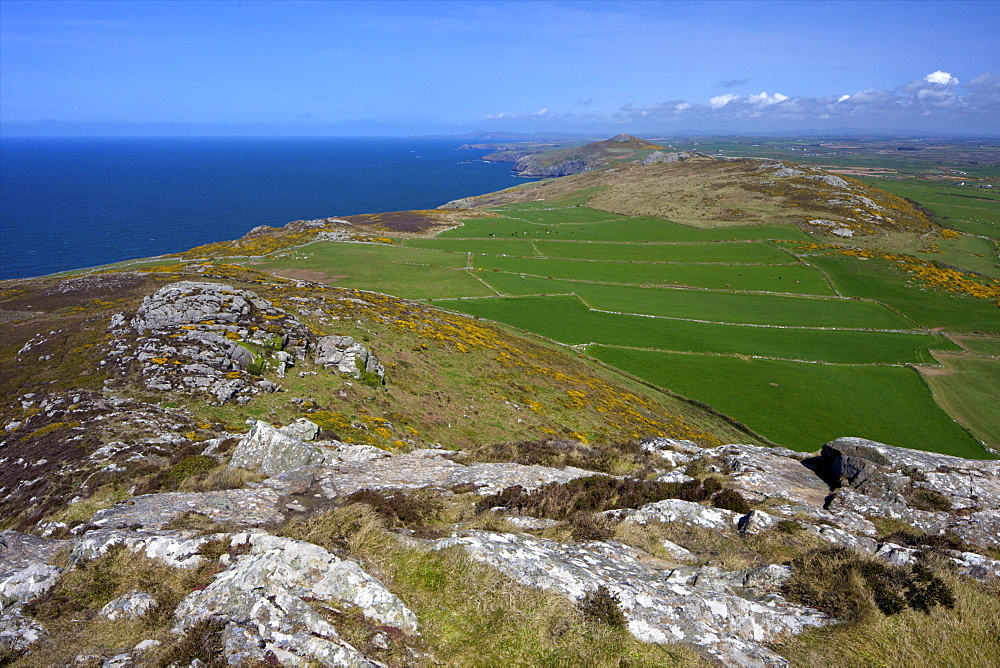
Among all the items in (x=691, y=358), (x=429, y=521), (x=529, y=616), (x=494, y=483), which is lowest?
(x=691, y=358)

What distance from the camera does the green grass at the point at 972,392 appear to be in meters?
46.1

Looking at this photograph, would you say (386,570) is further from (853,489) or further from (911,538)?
(853,489)

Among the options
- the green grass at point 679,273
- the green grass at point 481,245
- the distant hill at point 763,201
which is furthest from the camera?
the distant hill at point 763,201

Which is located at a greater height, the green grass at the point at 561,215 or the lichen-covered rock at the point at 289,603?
the green grass at the point at 561,215

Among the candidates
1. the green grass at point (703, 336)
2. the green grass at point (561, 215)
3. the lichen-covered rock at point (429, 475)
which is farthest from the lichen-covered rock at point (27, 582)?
the green grass at point (561, 215)

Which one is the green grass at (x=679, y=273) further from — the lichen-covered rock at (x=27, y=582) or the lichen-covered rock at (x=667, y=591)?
the lichen-covered rock at (x=27, y=582)

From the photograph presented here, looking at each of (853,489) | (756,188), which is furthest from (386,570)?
(756,188)

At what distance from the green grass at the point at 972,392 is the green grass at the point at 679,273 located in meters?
27.9

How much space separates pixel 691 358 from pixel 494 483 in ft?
149

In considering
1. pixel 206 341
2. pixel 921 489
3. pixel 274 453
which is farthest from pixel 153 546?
pixel 921 489

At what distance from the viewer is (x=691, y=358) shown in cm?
5681

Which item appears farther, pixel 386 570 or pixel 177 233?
pixel 177 233

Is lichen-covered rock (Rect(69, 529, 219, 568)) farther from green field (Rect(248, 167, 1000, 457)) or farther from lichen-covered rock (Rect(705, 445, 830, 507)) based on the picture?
green field (Rect(248, 167, 1000, 457))

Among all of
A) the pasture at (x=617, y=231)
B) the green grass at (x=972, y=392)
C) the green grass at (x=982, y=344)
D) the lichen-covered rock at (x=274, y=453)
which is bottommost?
the green grass at (x=972, y=392)
